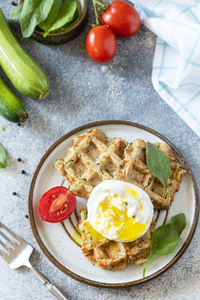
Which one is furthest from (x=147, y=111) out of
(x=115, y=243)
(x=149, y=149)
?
(x=115, y=243)

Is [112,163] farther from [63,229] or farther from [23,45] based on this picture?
[23,45]

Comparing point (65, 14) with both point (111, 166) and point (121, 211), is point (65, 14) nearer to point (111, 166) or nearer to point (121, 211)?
point (111, 166)

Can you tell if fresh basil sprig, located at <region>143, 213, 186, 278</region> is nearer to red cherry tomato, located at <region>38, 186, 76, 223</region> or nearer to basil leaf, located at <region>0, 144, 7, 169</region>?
red cherry tomato, located at <region>38, 186, 76, 223</region>

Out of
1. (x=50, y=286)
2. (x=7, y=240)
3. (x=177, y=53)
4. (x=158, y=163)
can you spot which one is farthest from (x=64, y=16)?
(x=50, y=286)

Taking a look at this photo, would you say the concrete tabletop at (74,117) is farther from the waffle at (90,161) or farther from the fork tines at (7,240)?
the waffle at (90,161)

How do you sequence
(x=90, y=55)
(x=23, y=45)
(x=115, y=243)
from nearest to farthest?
1. (x=115, y=243)
2. (x=90, y=55)
3. (x=23, y=45)

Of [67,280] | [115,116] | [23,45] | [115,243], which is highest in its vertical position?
[23,45]
